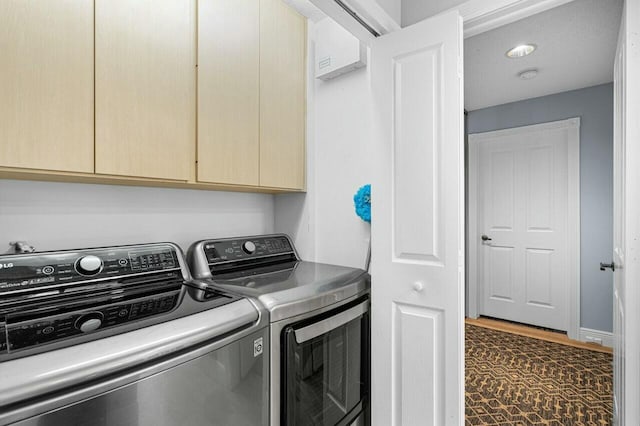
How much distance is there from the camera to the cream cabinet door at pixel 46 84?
39.4 inches

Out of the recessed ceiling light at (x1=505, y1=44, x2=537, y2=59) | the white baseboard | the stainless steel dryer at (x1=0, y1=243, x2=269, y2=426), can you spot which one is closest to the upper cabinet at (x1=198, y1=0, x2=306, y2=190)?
the stainless steel dryer at (x1=0, y1=243, x2=269, y2=426)

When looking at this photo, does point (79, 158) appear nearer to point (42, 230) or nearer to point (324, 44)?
point (42, 230)

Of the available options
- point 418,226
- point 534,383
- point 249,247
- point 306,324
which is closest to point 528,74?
point 418,226

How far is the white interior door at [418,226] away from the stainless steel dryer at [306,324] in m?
0.10

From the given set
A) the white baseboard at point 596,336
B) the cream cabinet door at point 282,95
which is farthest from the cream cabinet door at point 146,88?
the white baseboard at point 596,336

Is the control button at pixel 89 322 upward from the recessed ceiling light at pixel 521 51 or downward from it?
downward

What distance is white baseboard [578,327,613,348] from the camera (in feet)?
10.2

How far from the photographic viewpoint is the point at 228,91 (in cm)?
162

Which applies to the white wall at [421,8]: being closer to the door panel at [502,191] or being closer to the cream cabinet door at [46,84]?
the cream cabinet door at [46,84]

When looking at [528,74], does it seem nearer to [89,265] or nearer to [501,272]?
[501,272]

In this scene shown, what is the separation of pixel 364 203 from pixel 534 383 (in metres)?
1.97

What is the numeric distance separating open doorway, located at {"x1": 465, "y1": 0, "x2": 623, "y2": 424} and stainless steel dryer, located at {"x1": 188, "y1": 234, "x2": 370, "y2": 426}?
1450mm

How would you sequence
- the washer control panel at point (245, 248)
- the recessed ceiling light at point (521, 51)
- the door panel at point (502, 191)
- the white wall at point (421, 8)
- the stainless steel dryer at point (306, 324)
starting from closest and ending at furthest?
the stainless steel dryer at point (306, 324)
the white wall at point (421, 8)
the washer control panel at point (245, 248)
the recessed ceiling light at point (521, 51)
the door panel at point (502, 191)

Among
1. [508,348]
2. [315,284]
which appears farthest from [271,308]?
[508,348]
